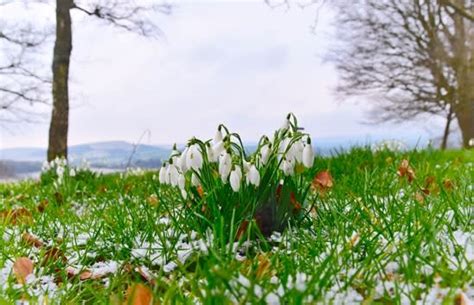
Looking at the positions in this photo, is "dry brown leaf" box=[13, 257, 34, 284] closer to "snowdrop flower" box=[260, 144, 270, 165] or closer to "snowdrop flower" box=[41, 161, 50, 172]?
"snowdrop flower" box=[260, 144, 270, 165]

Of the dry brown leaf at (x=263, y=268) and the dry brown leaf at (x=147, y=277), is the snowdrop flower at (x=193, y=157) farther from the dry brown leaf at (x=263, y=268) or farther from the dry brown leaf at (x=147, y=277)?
the dry brown leaf at (x=263, y=268)

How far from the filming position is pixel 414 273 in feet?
5.60

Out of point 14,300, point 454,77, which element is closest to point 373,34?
point 454,77

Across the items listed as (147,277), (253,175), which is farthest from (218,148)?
(147,277)

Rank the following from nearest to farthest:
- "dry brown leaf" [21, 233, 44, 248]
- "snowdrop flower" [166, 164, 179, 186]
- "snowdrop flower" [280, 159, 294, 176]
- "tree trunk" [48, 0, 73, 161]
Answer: "snowdrop flower" [280, 159, 294, 176], "snowdrop flower" [166, 164, 179, 186], "dry brown leaf" [21, 233, 44, 248], "tree trunk" [48, 0, 73, 161]

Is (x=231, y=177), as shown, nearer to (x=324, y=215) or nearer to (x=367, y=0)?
(x=324, y=215)

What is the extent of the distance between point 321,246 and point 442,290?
498 mm

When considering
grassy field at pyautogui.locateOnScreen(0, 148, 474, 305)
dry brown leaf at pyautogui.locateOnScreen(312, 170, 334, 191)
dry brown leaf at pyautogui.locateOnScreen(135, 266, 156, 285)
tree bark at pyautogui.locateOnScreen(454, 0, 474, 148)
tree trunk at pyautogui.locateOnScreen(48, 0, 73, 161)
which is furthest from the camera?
tree bark at pyautogui.locateOnScreen(454, 0, 474, 148)

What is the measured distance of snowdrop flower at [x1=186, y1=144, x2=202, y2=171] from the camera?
2391 millimetres

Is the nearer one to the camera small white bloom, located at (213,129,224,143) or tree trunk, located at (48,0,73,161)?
small white bloom, located at (213,129,224,143)

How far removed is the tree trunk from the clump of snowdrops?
25.3 ft

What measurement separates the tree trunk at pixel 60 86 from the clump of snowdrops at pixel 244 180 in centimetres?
771

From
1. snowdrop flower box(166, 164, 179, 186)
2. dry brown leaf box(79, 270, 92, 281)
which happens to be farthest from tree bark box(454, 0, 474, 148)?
dry brown leaf box(79, 270, 92, 281)

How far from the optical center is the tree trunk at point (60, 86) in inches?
387
